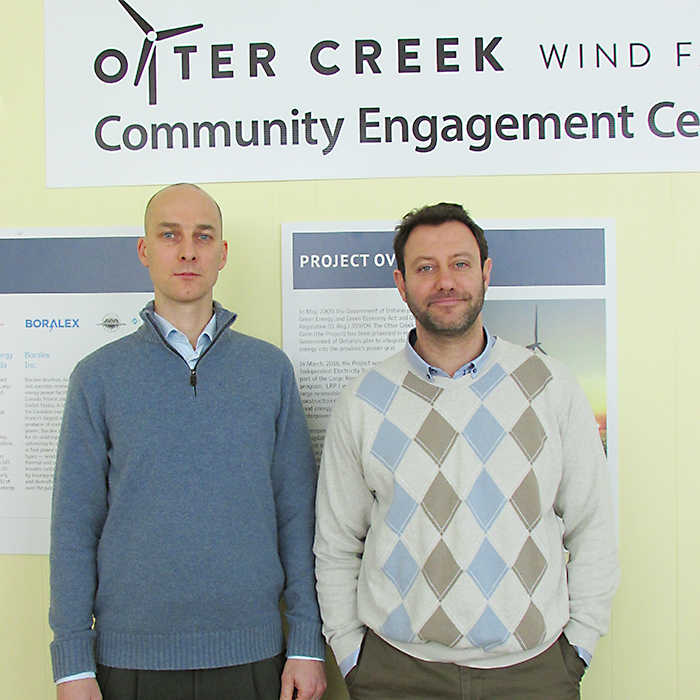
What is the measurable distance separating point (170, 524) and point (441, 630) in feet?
2.12

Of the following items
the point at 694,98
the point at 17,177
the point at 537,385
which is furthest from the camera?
the point at 17,177

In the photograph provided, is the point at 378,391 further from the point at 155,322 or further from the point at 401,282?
the point at 155,322

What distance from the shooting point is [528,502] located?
1301 mm

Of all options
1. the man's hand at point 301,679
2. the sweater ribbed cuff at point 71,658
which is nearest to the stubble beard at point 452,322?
the man's hand at point 301,679

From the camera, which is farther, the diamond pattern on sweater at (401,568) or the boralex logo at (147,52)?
the boralex logo at (147,52)

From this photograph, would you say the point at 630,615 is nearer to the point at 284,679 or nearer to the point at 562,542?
the point at 562,542

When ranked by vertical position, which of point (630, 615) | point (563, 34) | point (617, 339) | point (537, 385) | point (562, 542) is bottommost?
point (630, 615)

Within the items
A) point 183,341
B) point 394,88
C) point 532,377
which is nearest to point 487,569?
point 532,377

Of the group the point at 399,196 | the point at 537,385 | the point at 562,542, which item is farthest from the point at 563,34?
the point at 562,542

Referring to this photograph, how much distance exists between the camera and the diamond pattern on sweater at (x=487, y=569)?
1261 mm

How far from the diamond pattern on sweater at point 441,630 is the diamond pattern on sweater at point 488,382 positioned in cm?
47

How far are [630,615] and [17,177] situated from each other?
7.67ft

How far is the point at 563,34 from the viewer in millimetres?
1781

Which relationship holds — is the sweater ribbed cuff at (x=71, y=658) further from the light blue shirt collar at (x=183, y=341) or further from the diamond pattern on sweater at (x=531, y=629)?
the diamond pattern on sweater at (x=531, y=629)
